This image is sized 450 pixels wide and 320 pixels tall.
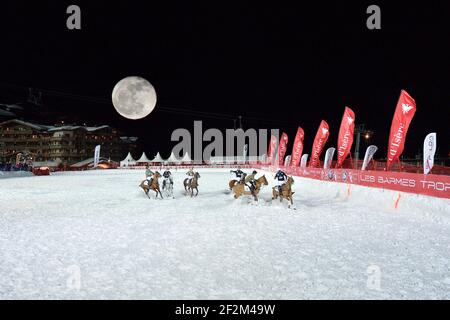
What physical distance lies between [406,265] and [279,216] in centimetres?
583

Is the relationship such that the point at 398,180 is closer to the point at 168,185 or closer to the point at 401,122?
the point at 401,122

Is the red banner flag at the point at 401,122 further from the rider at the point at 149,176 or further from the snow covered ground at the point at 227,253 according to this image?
the rider at the point at 149,176

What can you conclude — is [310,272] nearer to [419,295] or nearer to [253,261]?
[253,261]

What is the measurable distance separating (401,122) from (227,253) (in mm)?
13689

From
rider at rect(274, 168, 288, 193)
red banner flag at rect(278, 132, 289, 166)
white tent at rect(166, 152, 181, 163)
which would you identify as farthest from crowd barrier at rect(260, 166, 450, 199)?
white tent at rect(166, 152, 181, 163)

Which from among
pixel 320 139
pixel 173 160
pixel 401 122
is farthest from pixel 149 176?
pixel 173 160

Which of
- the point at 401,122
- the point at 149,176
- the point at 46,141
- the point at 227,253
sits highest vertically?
the point at 46,141

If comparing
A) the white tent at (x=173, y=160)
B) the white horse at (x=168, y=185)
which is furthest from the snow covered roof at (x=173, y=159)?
the white horse at (x=168, y=185)

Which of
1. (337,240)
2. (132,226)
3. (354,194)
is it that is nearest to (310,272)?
(337,240)

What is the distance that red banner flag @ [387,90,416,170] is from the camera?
17.0 m

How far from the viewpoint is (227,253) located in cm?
710

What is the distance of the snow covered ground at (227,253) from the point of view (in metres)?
5.13

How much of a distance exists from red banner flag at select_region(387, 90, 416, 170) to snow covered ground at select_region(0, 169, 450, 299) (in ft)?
16.4

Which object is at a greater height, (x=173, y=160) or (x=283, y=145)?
(x=283, y=145)
